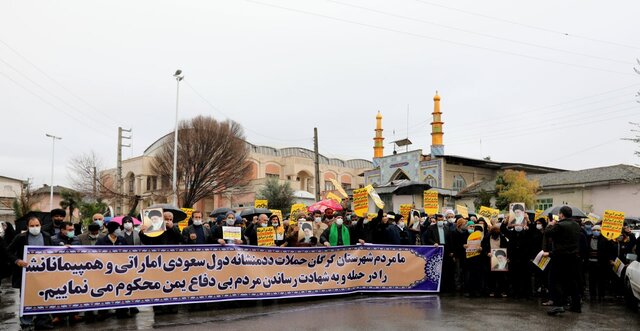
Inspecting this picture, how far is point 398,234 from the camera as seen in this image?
13.0m

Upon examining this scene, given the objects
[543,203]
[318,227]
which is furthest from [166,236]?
[543,203]

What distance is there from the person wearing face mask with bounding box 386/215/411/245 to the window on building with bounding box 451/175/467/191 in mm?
38582

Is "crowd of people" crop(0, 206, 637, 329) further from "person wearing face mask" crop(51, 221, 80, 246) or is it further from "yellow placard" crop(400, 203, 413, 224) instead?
"yellow placard" crop(400, 203, 413, 224)

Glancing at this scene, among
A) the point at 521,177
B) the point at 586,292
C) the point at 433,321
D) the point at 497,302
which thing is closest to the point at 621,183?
the point at 521,177

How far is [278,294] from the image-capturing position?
10734 millimetres

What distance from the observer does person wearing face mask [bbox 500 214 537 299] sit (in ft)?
39.8

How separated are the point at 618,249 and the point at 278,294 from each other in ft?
25.7

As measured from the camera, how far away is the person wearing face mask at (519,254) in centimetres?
1212

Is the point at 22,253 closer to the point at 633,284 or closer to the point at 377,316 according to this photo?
the point at 377,316

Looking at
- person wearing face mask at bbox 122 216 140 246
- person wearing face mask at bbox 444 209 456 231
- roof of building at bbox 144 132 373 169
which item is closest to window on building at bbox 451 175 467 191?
roof of building at bbox 144 132 373 169

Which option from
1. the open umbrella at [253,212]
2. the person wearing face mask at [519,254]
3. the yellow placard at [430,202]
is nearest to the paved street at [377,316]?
the person wearing face mask at [519,254]

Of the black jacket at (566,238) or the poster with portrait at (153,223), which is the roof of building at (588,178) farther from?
the poster with portrait at (153,223)

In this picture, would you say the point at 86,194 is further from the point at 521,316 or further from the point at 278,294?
the point at 521,316

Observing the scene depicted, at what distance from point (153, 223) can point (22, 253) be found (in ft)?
7.02
